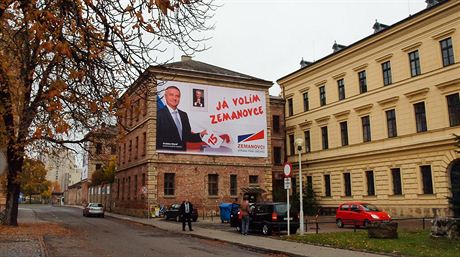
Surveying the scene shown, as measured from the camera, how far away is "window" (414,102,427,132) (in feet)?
106

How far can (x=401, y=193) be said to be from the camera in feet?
110

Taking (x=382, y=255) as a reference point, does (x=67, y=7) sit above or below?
above

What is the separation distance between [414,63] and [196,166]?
2003cm

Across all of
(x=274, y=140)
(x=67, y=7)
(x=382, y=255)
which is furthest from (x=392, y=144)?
(x=67, y=7)

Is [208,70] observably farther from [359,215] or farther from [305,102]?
[359,215]

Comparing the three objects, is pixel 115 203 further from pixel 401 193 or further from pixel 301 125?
pixel 401 193

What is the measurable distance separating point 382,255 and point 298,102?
35.7 metres

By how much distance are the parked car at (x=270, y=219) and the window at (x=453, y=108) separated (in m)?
15.5

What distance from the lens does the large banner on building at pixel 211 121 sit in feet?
125

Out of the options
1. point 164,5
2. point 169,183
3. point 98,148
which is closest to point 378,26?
point 169,183

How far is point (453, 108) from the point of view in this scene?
98.9 feet

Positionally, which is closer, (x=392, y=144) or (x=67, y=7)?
(x=67, y=7)

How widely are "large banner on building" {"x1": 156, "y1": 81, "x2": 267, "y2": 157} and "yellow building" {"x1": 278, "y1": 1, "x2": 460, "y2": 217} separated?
6252mm

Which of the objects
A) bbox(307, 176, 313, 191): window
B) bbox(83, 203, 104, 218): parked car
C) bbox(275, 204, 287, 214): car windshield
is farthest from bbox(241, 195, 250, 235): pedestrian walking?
bbox(83, 203, 104, 218): parked car
